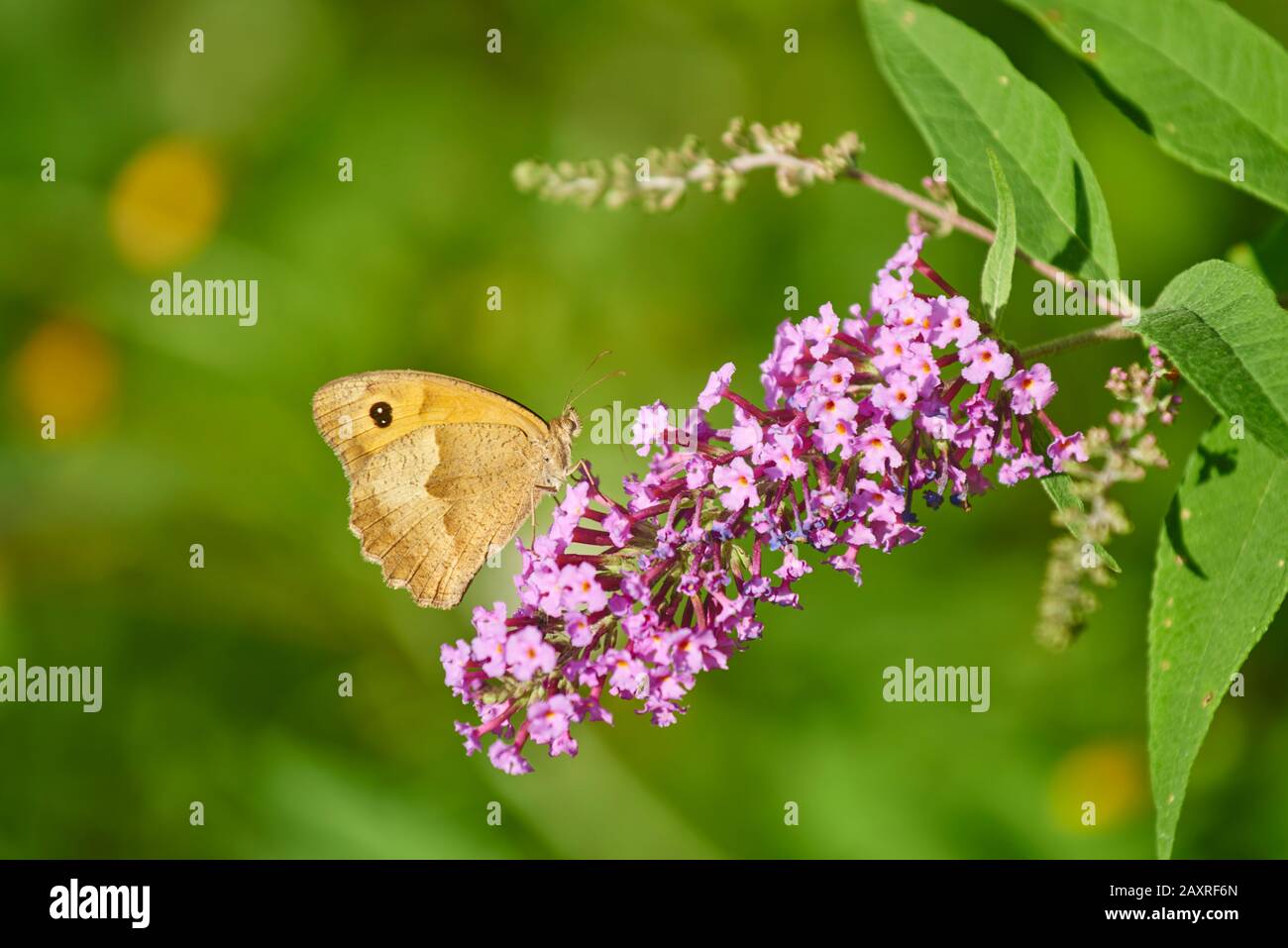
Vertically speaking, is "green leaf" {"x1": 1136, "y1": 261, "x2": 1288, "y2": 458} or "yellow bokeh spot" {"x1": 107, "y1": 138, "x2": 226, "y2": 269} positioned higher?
"yellow bokeh spot" {"x1": 107, "y1": 138, "x2": 226, "y2": 269}

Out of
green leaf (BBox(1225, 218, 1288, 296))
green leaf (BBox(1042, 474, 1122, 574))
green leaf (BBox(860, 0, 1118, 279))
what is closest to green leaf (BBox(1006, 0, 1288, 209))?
green leaf (BBox(860, 0, 1118, 279))

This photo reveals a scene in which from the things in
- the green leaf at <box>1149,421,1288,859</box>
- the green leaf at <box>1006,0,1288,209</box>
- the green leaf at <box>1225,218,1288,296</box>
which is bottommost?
the green leaf at <box>1149,421,1288,859</box>

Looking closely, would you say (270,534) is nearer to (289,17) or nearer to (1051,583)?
(289,17)

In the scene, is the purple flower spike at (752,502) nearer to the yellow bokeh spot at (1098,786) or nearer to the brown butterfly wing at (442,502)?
the brown butterfly wing at (442,502)

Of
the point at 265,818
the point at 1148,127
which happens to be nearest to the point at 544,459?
the point at 1148,127

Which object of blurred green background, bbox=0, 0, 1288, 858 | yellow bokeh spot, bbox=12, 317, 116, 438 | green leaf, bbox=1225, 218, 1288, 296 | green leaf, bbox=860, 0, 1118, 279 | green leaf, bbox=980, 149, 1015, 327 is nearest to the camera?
green leaf, bbox=980, 149, 1015, 327

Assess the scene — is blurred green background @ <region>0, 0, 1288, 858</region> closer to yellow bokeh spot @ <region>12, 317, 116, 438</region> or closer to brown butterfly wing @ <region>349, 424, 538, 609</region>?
yellow bokeh spot @ <region>12, 317, 116, 438</region>
